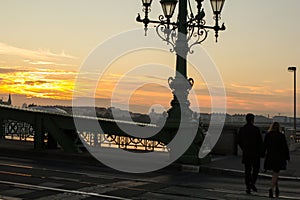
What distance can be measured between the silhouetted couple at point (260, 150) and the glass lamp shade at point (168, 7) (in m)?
6.35

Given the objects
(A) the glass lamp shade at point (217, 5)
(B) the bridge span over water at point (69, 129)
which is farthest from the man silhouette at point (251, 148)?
(A) the glass lamp shade at point (217, 5)

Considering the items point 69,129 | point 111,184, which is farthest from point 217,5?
point 111,184

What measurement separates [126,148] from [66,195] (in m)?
12.4

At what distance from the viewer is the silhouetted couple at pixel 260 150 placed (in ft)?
37.5

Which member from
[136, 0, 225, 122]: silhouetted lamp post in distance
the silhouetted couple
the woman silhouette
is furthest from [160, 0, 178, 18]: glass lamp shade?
the woman silhouette

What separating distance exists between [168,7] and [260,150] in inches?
280

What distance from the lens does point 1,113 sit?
20.0 meters

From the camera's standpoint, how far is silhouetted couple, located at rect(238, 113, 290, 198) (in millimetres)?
11422

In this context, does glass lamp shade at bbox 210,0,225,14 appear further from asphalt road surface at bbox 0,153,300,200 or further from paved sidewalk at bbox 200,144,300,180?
asphalt road surface at bbox 0,153,300,200

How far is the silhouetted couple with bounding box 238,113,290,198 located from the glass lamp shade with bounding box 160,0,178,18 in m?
6.35

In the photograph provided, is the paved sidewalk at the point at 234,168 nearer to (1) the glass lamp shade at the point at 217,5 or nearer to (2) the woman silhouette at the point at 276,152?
(2) the woman silhouette at the point at 276,152

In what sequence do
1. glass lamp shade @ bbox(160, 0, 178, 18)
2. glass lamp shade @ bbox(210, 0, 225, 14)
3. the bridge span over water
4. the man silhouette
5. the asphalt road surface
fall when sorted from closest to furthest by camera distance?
the asphalt road surface
the man silhouette
glass lamp shade @ bbox(210, 0, 225, 14)
glass lamp shade @ bbox(160, 0, 178, 18)
the bridge span over water

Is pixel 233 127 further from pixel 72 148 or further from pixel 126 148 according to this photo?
pixel 72 148

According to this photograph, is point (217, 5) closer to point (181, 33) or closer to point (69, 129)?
point (181, 33)
